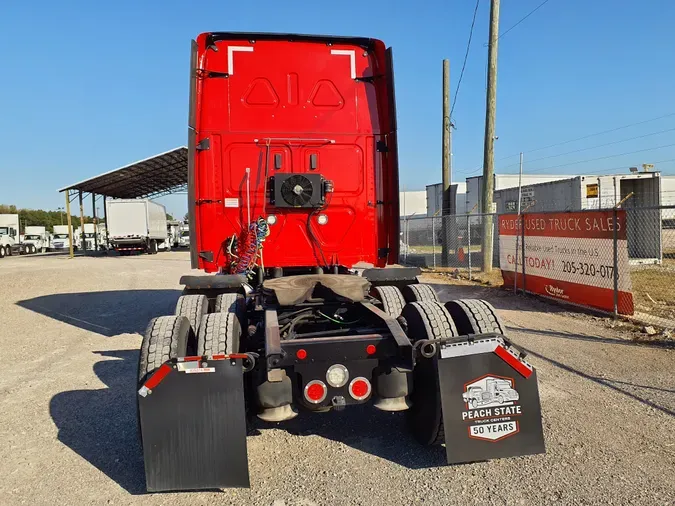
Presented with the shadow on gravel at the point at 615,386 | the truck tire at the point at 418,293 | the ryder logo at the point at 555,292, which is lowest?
the shadow on gravel at the point at 615,386

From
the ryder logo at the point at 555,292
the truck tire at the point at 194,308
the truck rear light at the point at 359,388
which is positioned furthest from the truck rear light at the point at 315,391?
the ryder logo at the point at 555,292

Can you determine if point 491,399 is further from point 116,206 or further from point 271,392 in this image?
point 116,206

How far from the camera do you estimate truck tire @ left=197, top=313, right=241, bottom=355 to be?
3875 mm

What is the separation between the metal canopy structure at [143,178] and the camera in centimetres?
3316

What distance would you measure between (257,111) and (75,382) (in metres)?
3.65

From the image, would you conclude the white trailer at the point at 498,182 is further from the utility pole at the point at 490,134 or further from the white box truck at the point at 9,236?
the white box truck at the point at 9,236

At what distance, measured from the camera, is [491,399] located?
3633 millimetres

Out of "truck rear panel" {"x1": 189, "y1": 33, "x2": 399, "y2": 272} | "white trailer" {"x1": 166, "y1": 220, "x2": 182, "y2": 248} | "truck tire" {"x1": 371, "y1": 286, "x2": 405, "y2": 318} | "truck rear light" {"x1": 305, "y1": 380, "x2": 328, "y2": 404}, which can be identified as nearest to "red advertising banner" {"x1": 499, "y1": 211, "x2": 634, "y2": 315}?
"truck rear panel" {"x1": 189, "y1": 33, "x2": 399, "y2": 272}

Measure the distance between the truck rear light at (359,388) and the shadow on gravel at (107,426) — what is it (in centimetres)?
153

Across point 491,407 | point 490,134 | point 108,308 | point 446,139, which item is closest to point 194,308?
point 491,407

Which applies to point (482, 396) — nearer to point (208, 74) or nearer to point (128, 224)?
point (208, 74)

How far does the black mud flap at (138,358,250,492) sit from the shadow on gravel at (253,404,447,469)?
1.13m

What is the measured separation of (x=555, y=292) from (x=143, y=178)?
3381 cm

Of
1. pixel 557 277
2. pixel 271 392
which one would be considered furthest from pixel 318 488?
pixel 557 277
